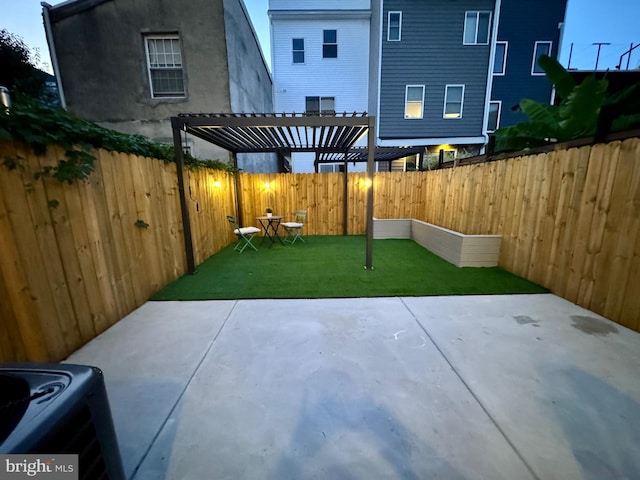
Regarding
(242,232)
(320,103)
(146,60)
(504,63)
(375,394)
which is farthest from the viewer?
(320,103)

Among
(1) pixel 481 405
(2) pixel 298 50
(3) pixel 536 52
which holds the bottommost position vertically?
(1) pixel 481 405

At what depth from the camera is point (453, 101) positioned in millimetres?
9852

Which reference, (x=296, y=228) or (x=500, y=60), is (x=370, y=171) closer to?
(x=296, y=228)

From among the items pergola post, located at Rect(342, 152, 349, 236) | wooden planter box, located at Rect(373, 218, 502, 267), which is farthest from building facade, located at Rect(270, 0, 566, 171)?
wooden planter box, located at Rect(373, 218, 502, 267)

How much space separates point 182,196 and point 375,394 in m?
4.13

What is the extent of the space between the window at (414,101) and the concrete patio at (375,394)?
8.92 m

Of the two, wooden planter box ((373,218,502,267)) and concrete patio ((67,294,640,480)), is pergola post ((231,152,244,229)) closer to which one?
concrete patio ((67,294,640,480))

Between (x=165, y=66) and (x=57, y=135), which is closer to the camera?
(x=57, y=135)

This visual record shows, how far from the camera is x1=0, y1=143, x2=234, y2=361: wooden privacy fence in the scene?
1985mm

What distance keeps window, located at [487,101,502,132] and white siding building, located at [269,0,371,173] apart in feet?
17.2

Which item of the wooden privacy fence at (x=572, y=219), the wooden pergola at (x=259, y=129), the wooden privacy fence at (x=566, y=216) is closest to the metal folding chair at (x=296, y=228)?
the wooden pergola at (x=259, y=129)

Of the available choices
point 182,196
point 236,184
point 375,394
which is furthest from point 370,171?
point 236,184

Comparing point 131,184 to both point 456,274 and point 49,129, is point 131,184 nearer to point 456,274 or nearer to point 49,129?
point 49,129

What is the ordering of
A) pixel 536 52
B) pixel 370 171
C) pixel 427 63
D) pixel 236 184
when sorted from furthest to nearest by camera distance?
pixel 536 52
pixel 427 63
pixel 236 184
pixel 370 171
